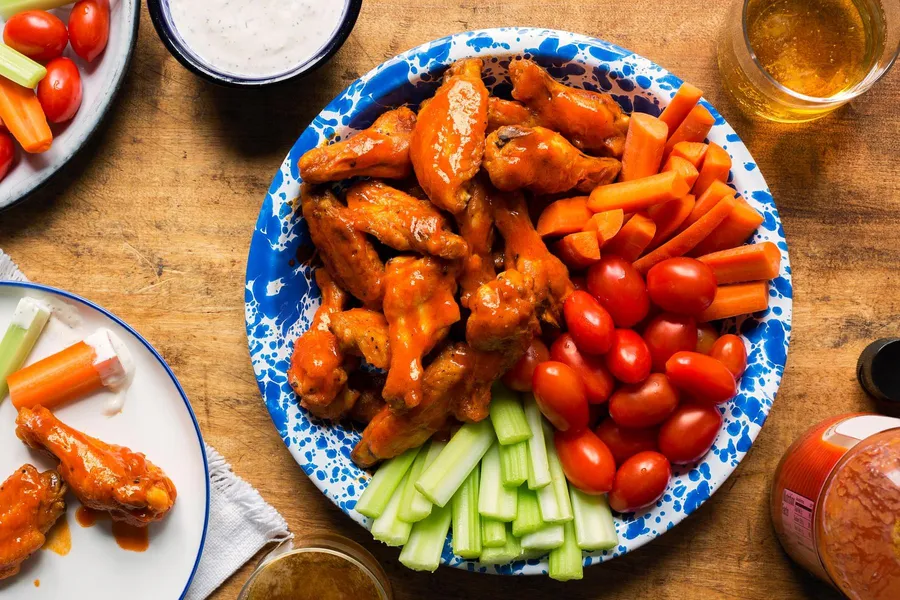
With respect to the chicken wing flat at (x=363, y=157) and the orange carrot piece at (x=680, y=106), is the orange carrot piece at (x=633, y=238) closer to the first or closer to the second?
the orange carrot piece at (x=680, y=106)

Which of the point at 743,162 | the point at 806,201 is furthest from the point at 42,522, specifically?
the point at 806,201

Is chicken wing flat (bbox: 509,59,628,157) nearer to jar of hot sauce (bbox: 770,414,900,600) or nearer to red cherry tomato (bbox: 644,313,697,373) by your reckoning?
red cherry tomato (bbox: 644,313,697,373)

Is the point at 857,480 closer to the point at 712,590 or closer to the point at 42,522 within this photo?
the point at 712,590

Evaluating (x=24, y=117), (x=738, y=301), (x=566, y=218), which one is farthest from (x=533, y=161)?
(x=24, y=117)

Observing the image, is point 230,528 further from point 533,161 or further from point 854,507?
point 854,507

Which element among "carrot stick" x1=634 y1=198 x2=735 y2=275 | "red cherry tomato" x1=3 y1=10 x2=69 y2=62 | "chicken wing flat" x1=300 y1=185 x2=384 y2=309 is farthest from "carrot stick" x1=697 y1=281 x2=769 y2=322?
"red cherry tomato" x1=3 y1=10 x2=69 y2=62

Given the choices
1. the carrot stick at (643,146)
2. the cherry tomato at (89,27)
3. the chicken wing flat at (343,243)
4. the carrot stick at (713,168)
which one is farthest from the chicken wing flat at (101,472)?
the carrot stick at (713,168)
